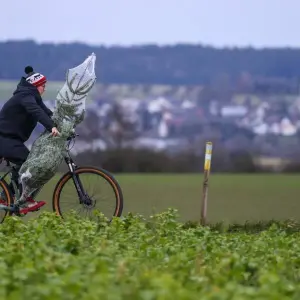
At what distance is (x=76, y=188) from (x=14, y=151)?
2.14 ft

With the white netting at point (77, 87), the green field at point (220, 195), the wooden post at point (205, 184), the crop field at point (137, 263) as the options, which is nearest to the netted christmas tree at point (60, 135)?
the white netting at point (77, 87)

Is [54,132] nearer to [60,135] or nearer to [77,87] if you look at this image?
[60,135]

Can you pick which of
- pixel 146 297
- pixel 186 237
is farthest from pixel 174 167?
pixel 146 297

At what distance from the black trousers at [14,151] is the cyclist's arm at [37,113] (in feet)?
1.06

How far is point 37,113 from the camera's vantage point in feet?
35.6

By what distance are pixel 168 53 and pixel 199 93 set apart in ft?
2.57

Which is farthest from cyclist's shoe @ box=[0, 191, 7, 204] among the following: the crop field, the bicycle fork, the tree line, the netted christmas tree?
the tree line

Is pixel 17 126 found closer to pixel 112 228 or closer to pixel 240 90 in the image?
pixel 112 228

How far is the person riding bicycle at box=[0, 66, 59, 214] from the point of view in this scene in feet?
35.8

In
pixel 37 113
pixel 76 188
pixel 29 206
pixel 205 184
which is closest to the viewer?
pixel 37 113

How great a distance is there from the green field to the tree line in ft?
4.55

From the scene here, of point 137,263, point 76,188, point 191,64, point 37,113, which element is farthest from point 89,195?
point 191,64

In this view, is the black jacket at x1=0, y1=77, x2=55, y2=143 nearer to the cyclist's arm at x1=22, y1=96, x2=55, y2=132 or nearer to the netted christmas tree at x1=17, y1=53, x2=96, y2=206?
the cyclist's arm at x1=22, y1=96, x2=55, y2=132

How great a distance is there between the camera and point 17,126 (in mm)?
11023
